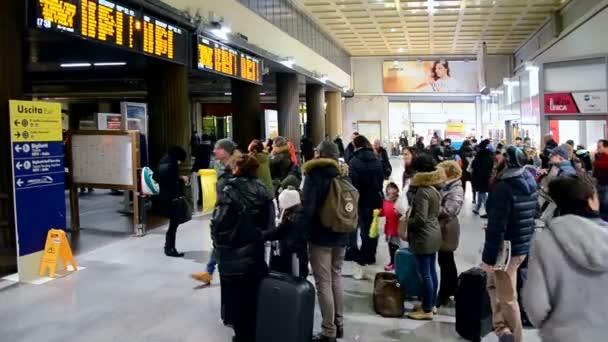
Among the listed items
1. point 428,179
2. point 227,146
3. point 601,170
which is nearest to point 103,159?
point 227,146

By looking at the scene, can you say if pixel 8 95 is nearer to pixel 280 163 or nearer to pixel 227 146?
pixel 227 146

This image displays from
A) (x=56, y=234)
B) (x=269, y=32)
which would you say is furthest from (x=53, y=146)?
(x=269, y=32)

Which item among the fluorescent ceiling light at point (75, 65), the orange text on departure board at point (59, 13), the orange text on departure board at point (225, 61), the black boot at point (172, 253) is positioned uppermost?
the fluorescent ceiling light at point (75, 65)

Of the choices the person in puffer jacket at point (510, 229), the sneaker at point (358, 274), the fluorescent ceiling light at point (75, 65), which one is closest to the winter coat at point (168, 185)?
the sneaker at point (358, 274)

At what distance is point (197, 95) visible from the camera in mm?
25016

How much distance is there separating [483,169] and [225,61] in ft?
17.2

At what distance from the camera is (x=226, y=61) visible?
29.2ft

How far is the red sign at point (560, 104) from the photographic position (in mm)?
10812

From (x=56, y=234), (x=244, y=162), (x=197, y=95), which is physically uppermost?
(x=197, y=95)

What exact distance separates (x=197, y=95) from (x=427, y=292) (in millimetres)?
22336

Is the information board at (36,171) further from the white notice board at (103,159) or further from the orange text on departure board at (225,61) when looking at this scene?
the orange text on departure board at (225,61)

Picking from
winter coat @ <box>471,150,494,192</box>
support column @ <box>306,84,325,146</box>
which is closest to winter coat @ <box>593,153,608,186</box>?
winter coat @ <box>471,150,494,192</box>

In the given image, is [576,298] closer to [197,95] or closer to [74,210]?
[74,210]

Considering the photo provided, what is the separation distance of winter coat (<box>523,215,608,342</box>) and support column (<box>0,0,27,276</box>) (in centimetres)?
544
